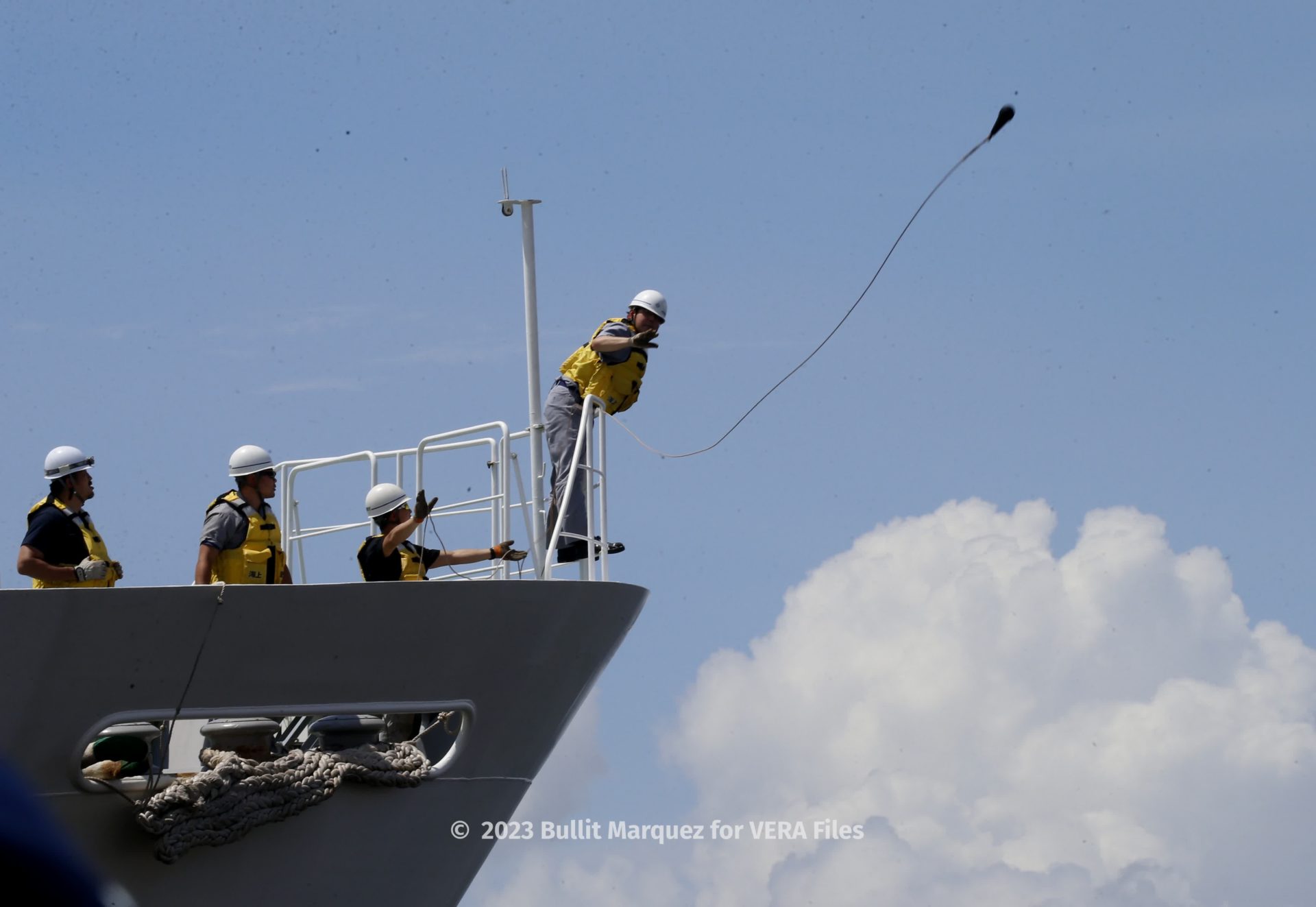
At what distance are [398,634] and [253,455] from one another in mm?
1561

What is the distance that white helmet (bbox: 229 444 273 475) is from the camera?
10.4 metres

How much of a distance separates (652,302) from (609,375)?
2.16 ft

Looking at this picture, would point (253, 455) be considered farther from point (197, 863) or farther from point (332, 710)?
point (197, 863)

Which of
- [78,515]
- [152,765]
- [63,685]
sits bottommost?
[152,765]

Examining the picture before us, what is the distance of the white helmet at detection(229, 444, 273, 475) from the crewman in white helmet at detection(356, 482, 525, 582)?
70 centimetres

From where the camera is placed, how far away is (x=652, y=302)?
11898 millimetres

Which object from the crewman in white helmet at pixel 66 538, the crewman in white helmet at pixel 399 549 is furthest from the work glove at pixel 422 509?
the crewman in white helmet at pixel 66 538

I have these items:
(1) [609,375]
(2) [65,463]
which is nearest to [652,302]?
(1) [609,375]

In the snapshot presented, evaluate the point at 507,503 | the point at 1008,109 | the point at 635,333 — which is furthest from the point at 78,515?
the point at 1008,109

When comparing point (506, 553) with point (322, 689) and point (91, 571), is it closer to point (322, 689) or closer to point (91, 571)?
point (322, 689)

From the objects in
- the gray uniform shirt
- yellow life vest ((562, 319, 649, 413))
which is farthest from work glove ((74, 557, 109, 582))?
yellow life vest ((562, 319, 649, 413))

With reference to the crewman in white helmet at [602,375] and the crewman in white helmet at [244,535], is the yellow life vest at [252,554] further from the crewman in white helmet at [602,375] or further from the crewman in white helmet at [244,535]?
the crewman in white helmet at [602,375]

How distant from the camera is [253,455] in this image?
1045cm

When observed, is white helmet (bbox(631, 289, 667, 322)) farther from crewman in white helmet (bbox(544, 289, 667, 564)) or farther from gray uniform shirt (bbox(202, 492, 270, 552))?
gray uniform shirt (bbox(202, 492, 270, 552))
